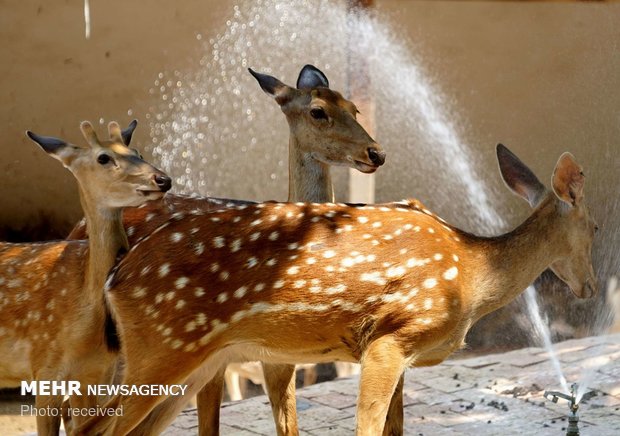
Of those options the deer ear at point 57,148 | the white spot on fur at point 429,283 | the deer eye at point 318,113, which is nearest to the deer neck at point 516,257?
the white spot on fur at point 429,283

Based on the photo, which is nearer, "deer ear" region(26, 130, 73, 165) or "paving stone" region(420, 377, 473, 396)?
"deer ear" region(26, 130, 73, 165)

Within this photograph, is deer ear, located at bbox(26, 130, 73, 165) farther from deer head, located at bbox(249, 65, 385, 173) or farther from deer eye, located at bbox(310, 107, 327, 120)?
deer eye, located at bbox(310, 107, 327, 120)

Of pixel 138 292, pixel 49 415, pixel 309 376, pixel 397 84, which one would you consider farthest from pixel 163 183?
pixel 397 84

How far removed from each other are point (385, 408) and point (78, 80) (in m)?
5.65

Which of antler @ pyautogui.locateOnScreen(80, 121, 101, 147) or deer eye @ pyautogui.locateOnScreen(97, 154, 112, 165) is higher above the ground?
antler @ pyautogui.locateOnScreen(80, 121, 101, 147)

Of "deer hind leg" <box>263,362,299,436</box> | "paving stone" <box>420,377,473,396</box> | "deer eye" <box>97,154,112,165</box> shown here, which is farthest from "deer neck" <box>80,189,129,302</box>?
"paving stone" <box>420,377,473,396</box>

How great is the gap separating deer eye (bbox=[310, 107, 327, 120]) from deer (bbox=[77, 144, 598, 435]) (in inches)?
39.2

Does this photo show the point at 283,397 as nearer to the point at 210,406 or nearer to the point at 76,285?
the point at 210,406

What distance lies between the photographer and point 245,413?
7.81 metres

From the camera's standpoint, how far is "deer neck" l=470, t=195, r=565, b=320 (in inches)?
229

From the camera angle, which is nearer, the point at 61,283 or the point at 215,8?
the point at 61,283

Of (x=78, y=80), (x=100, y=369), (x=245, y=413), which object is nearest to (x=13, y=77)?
(x=78, y=80)

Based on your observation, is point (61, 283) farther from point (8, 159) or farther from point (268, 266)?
point (8, 159)

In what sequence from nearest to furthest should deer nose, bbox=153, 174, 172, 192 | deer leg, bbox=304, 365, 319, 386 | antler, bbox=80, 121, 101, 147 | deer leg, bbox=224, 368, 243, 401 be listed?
deer nose, bbox=153, 174, 172, 192
antler, bbox=80, 121, 101, 147
deer leg, bbox=224, 368, 243, 401
deer leg, bbox=304, 365, 319, 386
